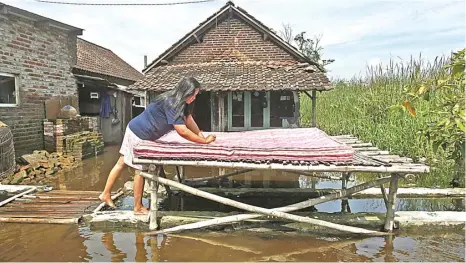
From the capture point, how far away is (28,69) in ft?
34.4

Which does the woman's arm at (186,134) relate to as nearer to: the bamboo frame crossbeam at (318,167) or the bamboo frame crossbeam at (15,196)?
the bamboo frame crossbeam at (318,167)

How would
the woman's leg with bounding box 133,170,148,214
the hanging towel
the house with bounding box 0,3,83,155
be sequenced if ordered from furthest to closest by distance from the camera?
the hanging towel → the house with bounding box 0,3,83,155 → the woman's leg with bounding box 133,170,148,214

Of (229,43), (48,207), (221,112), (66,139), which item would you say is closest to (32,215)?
(48,207)

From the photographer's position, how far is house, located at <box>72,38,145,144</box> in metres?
14.7

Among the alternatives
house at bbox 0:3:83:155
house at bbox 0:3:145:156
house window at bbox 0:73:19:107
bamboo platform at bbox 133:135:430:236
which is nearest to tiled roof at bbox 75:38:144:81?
house at bbox 0:3:145:156

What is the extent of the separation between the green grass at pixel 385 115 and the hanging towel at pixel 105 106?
28.0ft

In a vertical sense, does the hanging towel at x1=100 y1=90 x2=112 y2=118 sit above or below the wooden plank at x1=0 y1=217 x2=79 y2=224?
above

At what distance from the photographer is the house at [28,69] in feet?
31.8

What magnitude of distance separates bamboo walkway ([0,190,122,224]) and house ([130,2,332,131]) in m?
5.75

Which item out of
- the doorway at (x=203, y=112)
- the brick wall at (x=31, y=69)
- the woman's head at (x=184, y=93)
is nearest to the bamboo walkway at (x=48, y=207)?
the woman's head at (x=184, y=93)

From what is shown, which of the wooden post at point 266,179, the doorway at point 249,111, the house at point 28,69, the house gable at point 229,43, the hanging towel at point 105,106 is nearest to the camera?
the wooden post at point 266,179

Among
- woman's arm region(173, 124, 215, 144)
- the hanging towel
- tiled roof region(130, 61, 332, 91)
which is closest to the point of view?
woman's arm region(173, 124, 215, 144)

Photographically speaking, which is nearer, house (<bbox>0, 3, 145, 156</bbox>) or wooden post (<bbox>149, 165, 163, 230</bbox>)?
wooden post (<bbox>149, 165, 163, 230</bbox>)

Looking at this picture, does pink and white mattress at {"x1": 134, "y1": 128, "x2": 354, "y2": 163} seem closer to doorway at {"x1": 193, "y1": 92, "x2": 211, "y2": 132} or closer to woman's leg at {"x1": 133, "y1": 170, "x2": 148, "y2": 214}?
woman's leg at {"x1": 133, "y1": 170, "x2": 148, "y2": 214}
